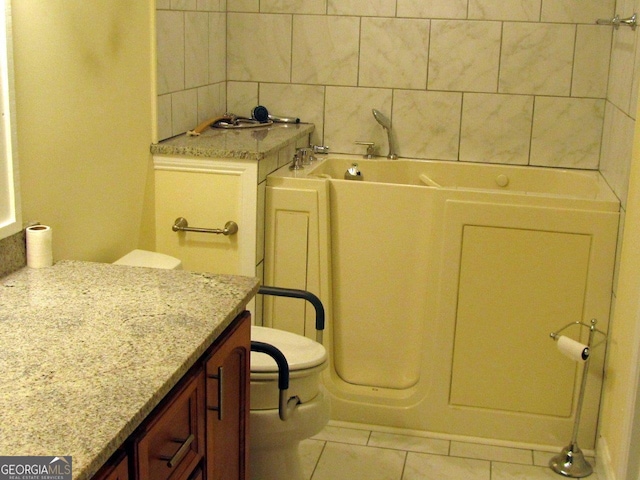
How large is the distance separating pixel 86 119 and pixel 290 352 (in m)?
0.86

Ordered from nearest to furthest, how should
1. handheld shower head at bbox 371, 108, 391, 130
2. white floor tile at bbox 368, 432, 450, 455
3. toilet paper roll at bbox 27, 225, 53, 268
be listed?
toilet paper roll at bbox 27, 225, 53, 268, white floor tile at bbox 368, 432, 450, 455, handheld shower head at bbox 371, 108, 391, 130

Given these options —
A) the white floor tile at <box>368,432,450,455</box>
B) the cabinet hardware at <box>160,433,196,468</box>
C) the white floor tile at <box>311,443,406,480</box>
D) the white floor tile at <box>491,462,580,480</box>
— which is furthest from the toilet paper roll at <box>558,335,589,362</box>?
the cabinet hardware at <box>160,433,196,468</box>

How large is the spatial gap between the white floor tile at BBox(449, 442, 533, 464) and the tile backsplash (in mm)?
1111

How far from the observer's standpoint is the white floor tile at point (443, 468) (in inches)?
103

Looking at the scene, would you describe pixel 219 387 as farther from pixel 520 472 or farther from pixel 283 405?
pixel 520 472

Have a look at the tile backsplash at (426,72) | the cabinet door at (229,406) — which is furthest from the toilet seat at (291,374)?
the tile backsplash at (426,72)

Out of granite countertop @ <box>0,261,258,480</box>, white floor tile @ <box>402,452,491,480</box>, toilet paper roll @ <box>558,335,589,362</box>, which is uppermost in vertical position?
granite countertop @ <box>0,261,258,480</box>

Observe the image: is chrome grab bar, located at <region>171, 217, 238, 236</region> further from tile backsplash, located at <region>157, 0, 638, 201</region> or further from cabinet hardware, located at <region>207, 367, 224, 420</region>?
cabinet hardware, located at <region>207, 367, 224, 420</region>

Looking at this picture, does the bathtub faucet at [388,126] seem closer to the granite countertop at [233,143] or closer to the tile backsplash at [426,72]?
the tile backsplash at [426,72]

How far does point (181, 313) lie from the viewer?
1.62m

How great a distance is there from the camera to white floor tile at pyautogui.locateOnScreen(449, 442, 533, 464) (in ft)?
9.00

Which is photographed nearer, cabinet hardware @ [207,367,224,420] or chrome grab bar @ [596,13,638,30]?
cabinet hardware @ [207,367,224,420]

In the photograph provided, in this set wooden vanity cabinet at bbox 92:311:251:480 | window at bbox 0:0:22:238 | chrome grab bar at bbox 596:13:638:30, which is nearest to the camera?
wooden vanity cabinet at bbox 92:311:251:480

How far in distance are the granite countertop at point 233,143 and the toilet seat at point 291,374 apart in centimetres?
71
